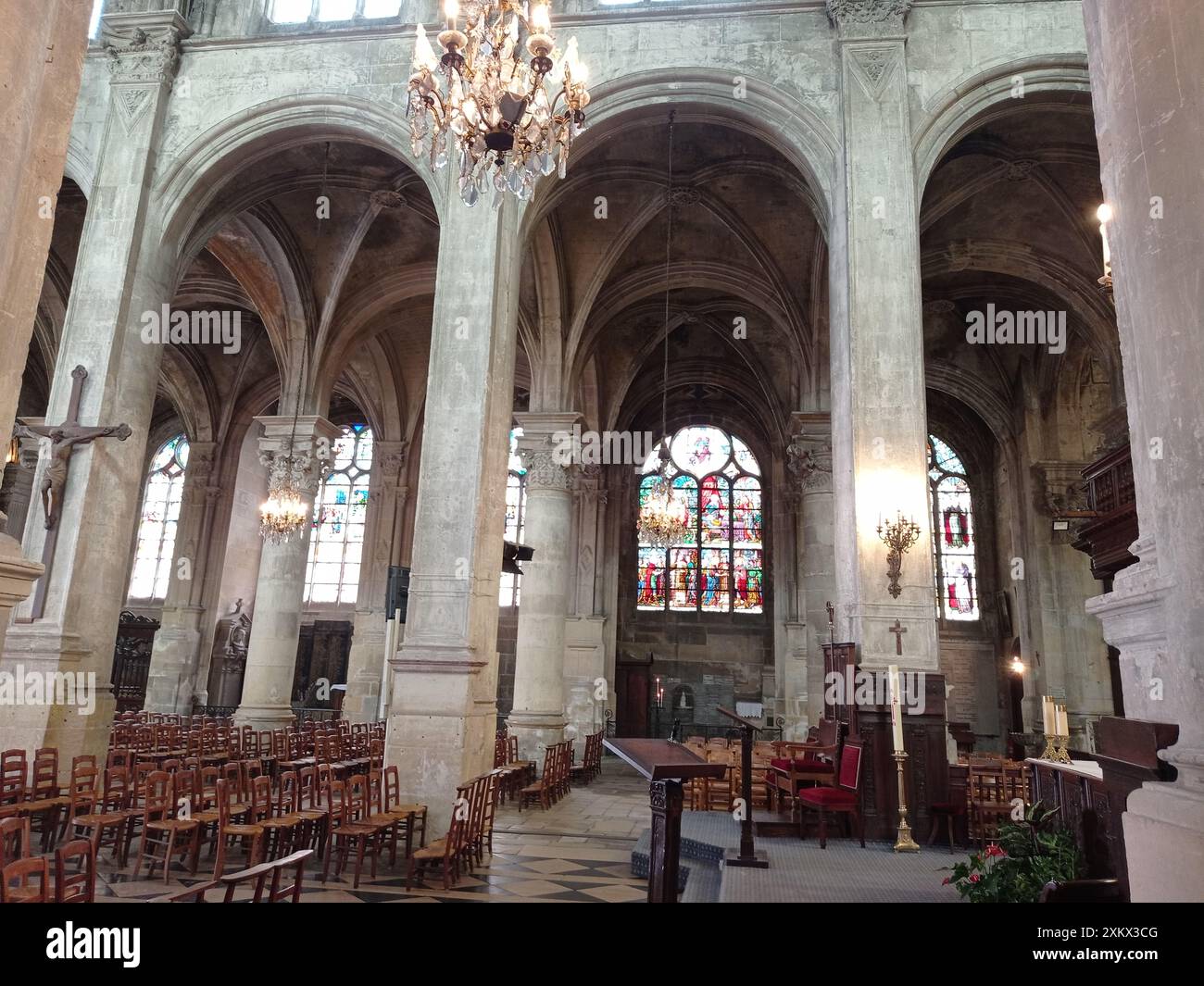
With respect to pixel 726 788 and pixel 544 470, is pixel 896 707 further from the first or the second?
pixel 544 470

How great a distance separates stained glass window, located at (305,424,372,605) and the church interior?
5.55 ft

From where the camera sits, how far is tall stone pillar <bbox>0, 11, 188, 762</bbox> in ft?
29.5

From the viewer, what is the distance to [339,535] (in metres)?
23.8

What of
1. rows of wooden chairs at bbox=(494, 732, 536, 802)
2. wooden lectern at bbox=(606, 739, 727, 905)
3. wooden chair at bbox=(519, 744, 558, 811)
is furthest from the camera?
rows of wooden chairs at bbox=(494, 732, 536, 802)

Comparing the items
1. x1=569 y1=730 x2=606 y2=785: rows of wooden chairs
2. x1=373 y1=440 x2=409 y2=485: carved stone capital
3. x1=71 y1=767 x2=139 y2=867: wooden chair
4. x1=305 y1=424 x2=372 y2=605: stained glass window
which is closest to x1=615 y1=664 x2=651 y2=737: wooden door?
x1=569 y1=730 x2=606 y2=785: rows of wooden chairs

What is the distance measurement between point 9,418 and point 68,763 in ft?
25.7

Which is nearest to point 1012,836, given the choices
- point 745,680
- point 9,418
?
point 9,418

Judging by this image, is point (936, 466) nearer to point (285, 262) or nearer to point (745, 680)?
point (745, 680)

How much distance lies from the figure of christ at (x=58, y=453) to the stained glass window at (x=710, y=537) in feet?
49.7

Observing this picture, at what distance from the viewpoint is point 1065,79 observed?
383 inches

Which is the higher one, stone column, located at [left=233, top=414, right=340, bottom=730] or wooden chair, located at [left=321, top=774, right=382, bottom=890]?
stone column, located at [left=233, top=414, right=340, bottom=730]

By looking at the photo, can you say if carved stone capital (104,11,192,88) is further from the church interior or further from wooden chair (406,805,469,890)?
wooden chair (406,805,469,890)

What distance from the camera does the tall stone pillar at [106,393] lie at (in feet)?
29.5

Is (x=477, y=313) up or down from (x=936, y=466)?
down
